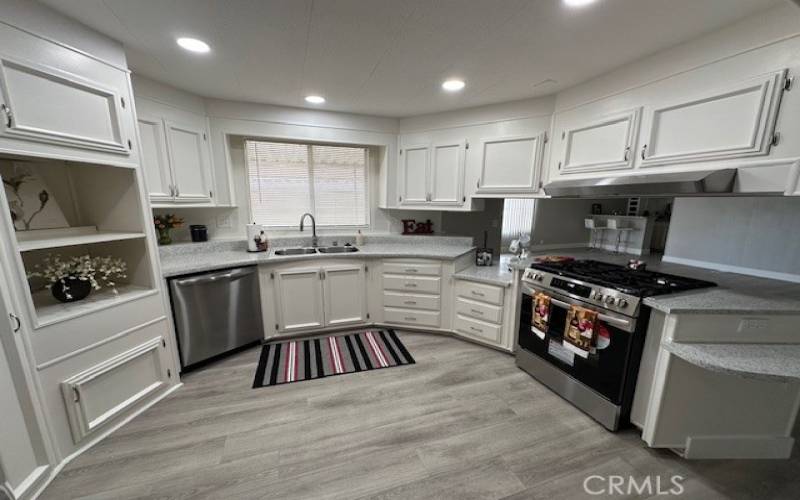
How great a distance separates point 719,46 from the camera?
1.56 m

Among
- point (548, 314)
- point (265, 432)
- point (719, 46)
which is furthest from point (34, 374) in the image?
point (719, 46)

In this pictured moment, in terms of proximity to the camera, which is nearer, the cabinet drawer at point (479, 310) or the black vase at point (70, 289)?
the black vase at point (70, 289)

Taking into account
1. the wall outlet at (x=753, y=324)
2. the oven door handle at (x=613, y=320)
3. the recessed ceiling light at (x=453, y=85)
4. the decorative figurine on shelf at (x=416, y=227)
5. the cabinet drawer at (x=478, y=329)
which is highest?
the recessed ceiling light at (x=453, y=85)

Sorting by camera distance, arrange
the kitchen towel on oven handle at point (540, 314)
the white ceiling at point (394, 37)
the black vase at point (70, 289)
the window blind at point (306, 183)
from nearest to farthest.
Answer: the white ceiling at point (394, 37), the black vase at point (70, 289), the kitchen towel on oven handle at point (540, 314), the window blind at point (306, 183)

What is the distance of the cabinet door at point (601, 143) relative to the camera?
199 centimetres

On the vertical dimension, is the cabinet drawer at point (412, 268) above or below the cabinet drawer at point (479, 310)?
above

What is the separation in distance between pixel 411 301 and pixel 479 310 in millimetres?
719

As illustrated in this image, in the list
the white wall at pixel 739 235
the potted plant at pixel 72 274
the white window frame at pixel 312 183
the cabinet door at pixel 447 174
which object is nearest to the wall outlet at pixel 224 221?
the white window frame at pixel 312 183

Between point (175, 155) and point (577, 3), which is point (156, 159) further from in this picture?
point (577, 3)

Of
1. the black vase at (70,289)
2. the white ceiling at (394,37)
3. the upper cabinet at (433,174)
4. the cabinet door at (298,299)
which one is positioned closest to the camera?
the white ceiling at (394,37)

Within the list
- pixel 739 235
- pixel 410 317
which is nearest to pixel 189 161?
pixel 410 317

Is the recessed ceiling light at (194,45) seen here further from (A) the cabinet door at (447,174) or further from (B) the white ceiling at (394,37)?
(A) the cabinet door at (447,174)

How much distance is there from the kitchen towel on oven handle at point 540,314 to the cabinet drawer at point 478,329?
1.52ft

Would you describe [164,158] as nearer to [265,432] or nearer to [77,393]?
[77,393]
